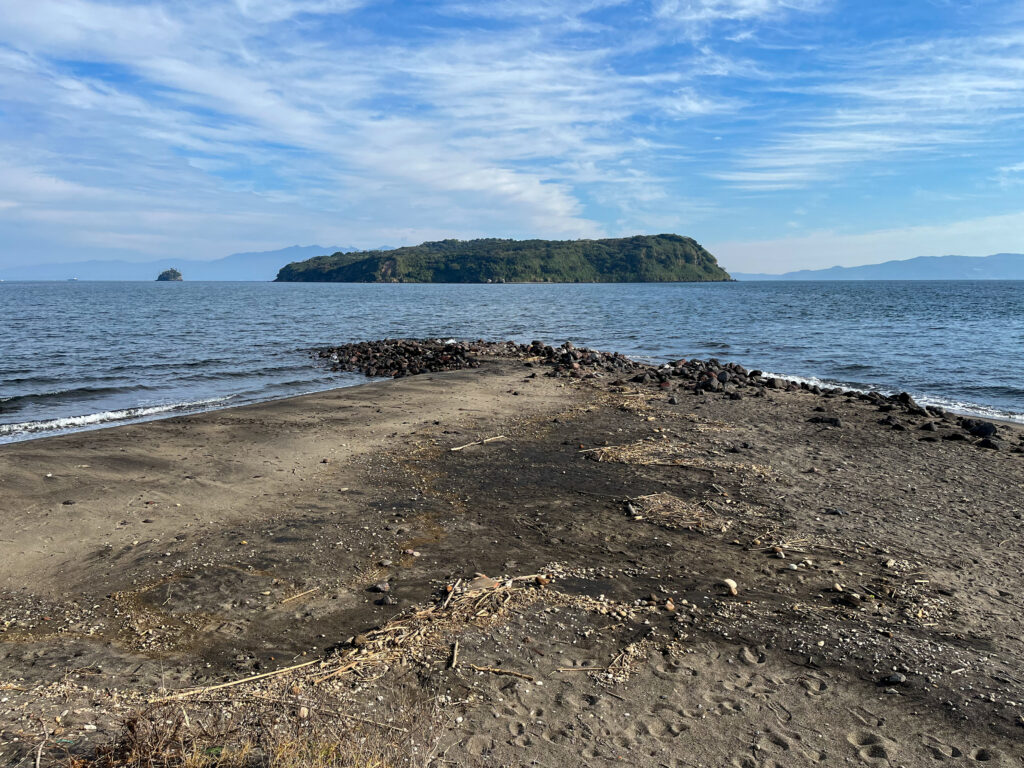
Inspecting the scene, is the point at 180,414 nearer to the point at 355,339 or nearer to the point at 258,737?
the point at 258,737

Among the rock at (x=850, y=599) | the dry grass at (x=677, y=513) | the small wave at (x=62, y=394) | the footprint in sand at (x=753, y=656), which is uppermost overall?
the dry grass at (x=677, y=513)

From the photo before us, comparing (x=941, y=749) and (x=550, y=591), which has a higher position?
(x=550, y=591)

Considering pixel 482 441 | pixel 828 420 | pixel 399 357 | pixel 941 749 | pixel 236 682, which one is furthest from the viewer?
pixel 399 357

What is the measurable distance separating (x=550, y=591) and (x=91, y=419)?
14.4m

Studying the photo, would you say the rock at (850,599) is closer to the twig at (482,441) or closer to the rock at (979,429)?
the twig at (482,441)

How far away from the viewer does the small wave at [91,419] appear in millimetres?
14680

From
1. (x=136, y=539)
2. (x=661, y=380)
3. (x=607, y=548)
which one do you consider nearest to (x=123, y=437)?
(x=136, y=539)

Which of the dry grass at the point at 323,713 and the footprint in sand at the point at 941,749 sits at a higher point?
the dry grass at the point at 323,713

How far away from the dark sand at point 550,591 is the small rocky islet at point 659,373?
1.86 m

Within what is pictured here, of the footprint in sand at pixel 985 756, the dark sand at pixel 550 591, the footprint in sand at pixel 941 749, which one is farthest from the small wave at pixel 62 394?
the footprint in sand at pixel 985 756

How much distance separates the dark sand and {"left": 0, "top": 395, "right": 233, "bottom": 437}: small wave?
3.72 m

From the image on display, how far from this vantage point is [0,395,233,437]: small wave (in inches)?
578

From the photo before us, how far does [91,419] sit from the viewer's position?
15.6m

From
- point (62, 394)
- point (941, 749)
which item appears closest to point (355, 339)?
point (62, 394)
